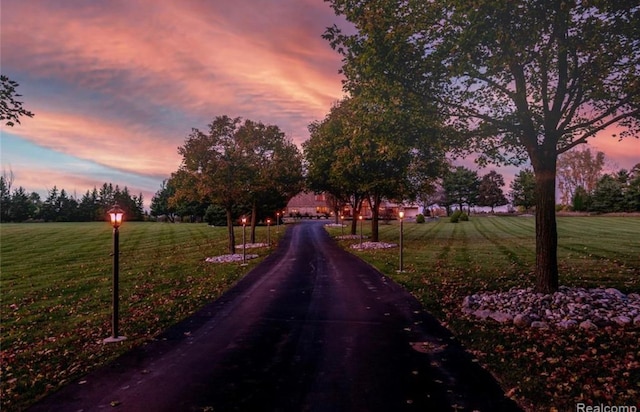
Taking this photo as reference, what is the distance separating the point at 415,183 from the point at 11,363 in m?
29.2

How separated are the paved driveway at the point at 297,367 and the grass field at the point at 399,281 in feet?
2.20

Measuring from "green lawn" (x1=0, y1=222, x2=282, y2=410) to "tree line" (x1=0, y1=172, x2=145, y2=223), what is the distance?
66.8 metres

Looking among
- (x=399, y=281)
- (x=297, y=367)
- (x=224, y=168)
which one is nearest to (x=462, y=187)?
(x=224, y=168)

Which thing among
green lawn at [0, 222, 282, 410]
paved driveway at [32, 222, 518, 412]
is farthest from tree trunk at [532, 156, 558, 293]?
green lawn at [0, 222, 282, 410]

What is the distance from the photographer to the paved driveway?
6379mm

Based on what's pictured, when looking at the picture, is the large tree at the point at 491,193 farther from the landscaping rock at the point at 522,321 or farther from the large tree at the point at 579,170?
the landscaping rock at the point at 522,321

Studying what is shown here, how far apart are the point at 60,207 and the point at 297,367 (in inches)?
4158

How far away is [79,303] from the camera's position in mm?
15438

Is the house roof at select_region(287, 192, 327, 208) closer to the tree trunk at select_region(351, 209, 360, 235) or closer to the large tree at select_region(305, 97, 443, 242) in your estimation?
the large tree at select_region(305, 97, 443, 242)

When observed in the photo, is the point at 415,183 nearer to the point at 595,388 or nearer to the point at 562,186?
the point at 595,388

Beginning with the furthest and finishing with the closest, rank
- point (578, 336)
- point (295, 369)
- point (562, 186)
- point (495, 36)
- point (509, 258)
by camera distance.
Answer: point (562, 186)
point (509, 258)
point (495, 36)
point (578, 336)
point (295, 369)

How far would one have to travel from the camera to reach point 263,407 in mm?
6172

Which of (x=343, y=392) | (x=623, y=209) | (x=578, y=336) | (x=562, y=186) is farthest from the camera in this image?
(x=562, y=186)

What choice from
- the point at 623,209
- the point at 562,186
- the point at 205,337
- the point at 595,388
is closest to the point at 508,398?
the point at 595,388
